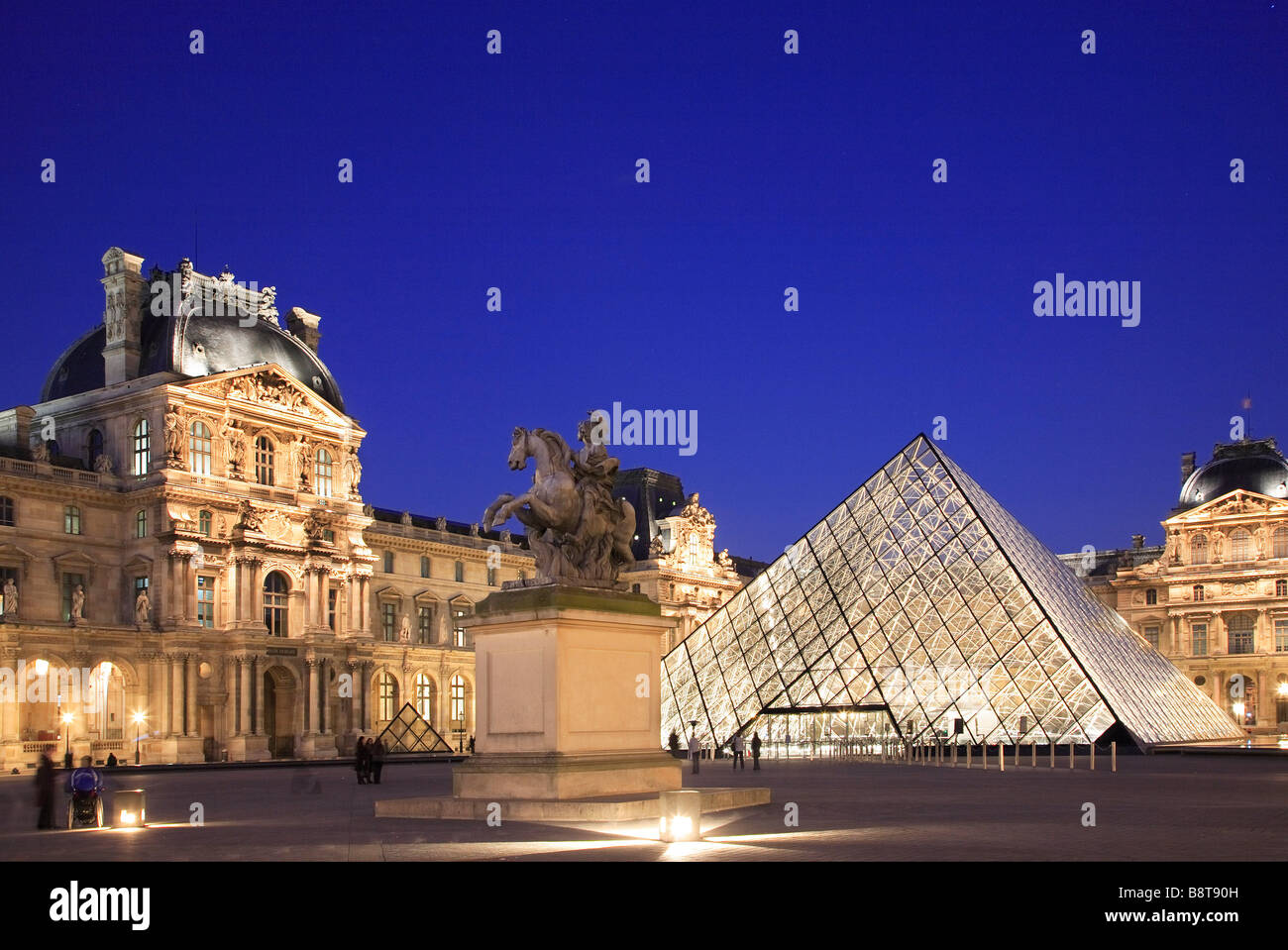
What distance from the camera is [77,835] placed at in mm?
14562

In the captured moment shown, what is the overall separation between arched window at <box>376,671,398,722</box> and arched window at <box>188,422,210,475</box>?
14.2m

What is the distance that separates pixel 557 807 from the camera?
1361 centimetres

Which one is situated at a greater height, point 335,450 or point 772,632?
point 335,450

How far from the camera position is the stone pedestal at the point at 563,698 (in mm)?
14414

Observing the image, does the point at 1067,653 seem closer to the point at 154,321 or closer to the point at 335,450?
the point at 335,450

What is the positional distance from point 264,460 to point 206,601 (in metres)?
5.79

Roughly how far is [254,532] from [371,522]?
294 inches

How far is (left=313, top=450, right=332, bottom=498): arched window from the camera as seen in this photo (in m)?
54.9

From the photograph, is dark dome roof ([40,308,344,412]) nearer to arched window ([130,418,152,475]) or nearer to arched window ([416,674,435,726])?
arched window ([130,418,152,475])

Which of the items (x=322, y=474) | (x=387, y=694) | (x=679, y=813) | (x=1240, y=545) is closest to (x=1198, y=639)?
(x=1240, y=545)

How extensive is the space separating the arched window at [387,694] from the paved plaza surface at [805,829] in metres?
37.6

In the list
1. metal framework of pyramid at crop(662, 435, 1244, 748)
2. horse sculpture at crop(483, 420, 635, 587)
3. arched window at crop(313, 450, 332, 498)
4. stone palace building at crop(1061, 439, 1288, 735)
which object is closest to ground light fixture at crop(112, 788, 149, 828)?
horse sculpture at crop(483, 420, 635, 587)

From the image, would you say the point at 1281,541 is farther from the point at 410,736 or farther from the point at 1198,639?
the point at 410,736
